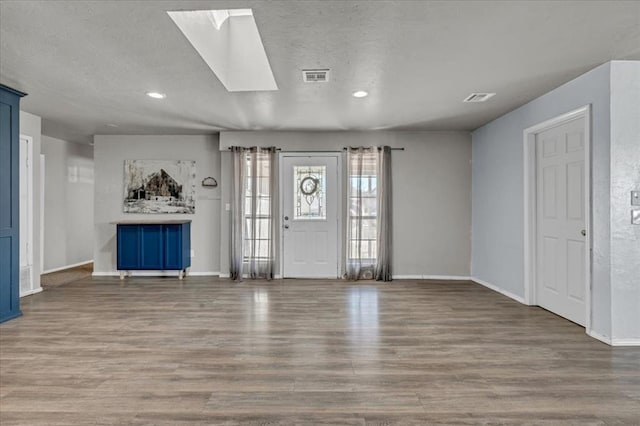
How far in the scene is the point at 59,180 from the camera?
23.6 ft

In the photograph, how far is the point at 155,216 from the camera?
6.56 m

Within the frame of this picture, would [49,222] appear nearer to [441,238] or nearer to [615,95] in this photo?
[441,238]

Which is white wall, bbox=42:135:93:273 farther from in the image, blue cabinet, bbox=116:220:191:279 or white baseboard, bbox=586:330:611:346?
white baseboard, bbox=586:330:611:346

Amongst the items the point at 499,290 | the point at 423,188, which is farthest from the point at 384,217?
the point at 499,290

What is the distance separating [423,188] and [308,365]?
4310 mm

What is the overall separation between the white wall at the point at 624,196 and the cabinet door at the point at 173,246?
5779 mm

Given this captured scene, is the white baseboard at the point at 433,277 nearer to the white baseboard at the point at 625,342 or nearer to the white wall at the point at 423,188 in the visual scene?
the white wall at the point at 423,188

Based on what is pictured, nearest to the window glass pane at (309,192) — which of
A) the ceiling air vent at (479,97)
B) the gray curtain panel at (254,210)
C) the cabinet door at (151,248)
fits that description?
the gray curtain panel at (254,210)

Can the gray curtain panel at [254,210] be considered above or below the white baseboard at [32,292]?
above

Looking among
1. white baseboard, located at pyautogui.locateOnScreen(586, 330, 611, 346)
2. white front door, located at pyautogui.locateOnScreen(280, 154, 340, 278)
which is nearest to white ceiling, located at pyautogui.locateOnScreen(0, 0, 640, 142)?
white front door, located at pyautogui.locateOnScreen(280, 154, 340, 278)

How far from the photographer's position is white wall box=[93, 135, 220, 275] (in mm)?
6555

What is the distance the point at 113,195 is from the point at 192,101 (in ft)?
10.5

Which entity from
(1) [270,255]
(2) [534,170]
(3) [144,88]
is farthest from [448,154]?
(3) [144,88]

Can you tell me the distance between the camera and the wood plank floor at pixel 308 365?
2.16 meters
